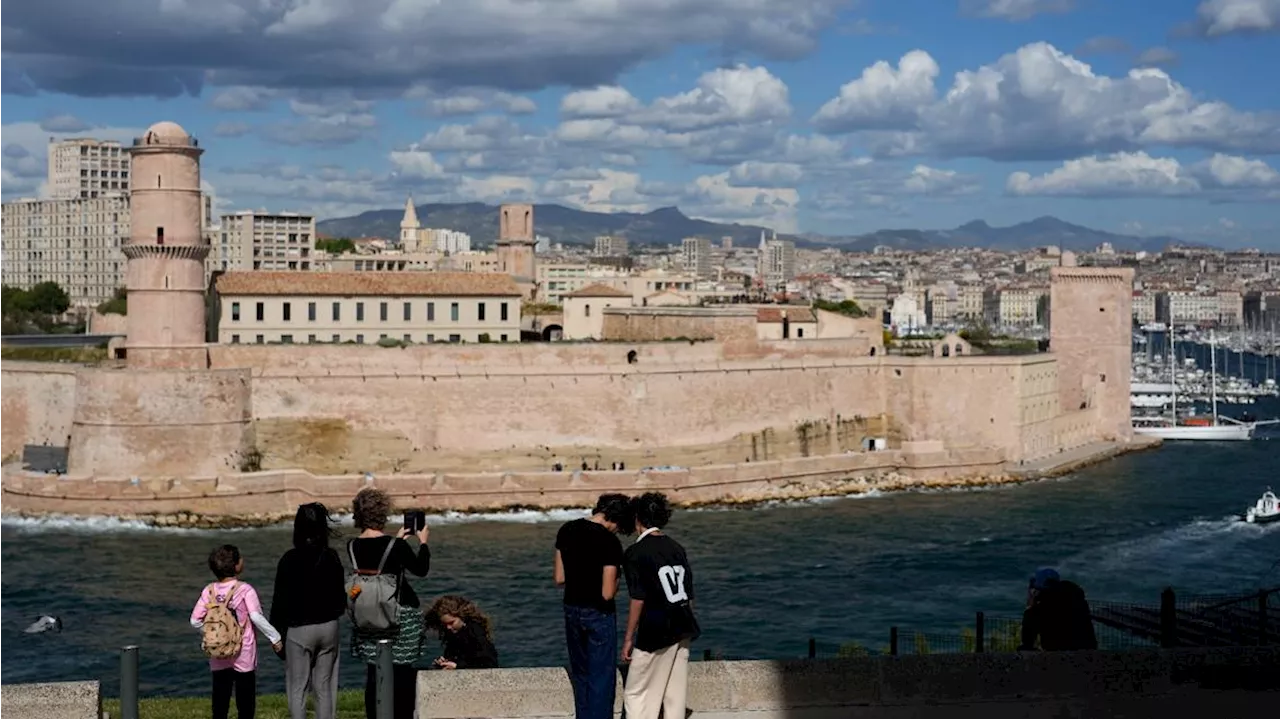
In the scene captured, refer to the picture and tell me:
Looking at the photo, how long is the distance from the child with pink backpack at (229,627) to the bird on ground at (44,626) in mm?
14818

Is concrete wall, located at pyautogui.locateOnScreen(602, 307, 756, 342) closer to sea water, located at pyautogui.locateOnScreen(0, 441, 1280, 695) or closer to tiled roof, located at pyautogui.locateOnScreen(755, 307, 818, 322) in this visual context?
tiled roof, located at pyautogui.locateOnScreen(755, 307, 818, 322)

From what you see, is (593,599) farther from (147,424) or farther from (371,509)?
(147,424)

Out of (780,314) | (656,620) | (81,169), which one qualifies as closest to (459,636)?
(656,620)

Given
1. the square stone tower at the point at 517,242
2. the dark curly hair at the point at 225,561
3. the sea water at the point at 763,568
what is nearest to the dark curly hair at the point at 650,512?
the dark curly hair at the point at 225,561

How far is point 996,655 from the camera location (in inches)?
302

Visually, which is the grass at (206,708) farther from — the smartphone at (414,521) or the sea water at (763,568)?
the sea water at (763,568)

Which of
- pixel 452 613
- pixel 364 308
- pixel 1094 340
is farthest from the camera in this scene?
pixel 1094 340

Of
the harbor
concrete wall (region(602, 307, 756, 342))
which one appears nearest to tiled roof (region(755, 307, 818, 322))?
concrete wall (region(602, 307, 756, 342))

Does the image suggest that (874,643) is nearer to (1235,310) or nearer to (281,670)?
(281,670)

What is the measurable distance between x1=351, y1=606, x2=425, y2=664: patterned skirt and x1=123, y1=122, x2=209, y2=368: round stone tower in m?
25.3

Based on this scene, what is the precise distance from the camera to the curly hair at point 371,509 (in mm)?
7172

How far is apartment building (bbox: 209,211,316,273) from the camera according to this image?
88.6 metres

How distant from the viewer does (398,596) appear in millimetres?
7297

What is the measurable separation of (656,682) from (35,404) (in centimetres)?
2914
